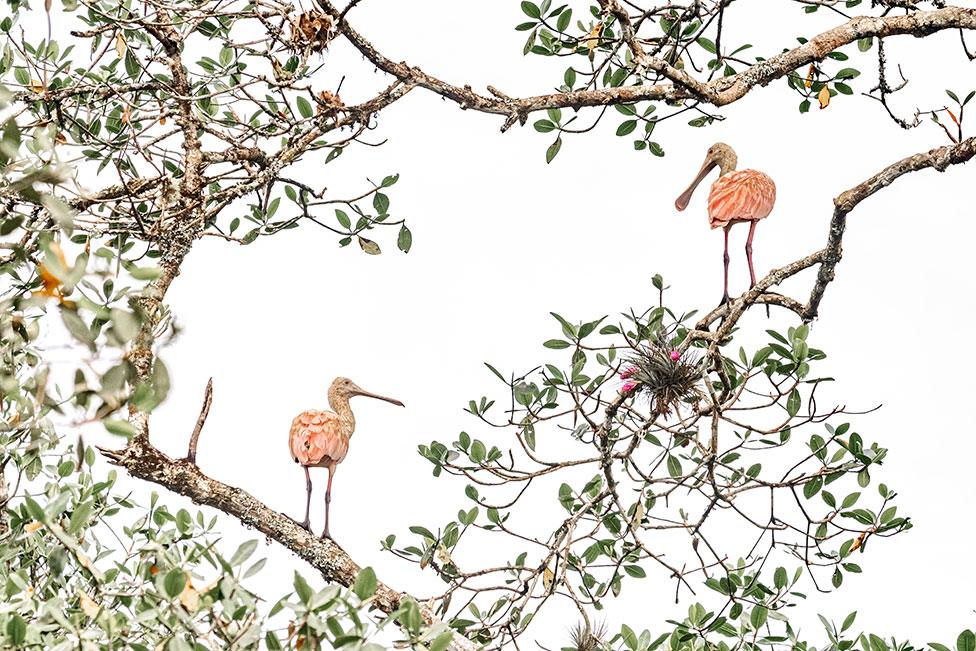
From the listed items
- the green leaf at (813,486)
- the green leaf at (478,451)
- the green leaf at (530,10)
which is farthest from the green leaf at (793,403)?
the green leaf at (530,10)

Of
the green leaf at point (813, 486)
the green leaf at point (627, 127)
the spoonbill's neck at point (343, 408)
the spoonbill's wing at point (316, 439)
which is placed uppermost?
the green leaf at point (627, 127)

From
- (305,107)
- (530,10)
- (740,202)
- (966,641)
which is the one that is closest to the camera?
(966,641)

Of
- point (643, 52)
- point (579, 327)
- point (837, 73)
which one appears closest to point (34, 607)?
point (579, 327)

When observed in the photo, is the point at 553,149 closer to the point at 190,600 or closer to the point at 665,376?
the point at 665,376

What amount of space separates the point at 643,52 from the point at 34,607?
1721mm

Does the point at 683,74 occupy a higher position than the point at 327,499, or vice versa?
the point at 683,74

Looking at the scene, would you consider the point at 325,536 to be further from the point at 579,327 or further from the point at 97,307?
the point at 97,307

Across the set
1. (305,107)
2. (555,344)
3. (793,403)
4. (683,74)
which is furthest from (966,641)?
(305,107)

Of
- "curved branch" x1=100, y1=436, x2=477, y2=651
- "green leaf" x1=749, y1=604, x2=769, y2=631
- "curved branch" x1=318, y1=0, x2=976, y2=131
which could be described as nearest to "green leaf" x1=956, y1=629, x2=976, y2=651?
"green leaf" x1=749, y1=604, x2=769, y2=631

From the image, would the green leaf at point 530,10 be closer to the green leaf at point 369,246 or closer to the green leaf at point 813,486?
the green leaf at point 369,246

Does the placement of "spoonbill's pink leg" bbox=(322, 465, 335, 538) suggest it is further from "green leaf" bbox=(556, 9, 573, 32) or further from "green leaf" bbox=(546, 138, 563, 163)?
"green leaf" bbox=(556, 9, 573, 32)

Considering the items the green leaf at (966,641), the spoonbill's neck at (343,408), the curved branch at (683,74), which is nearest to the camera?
the green leaf at (966,641)

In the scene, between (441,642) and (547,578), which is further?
(547,578)

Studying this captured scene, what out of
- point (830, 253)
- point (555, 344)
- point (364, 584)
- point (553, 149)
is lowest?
point (364, 584)
